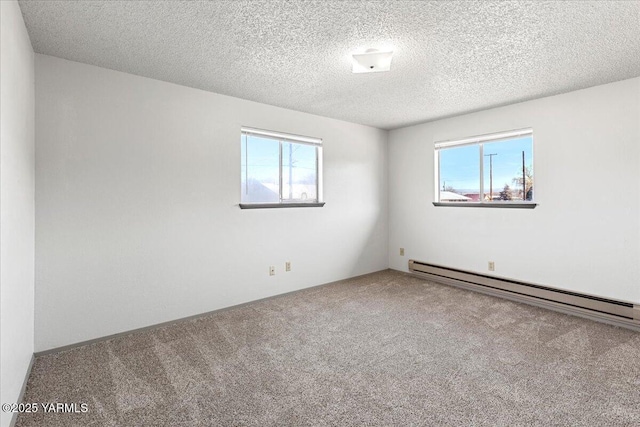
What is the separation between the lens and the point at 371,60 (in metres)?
2.30

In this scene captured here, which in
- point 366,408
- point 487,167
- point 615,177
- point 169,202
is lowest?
point 366,408

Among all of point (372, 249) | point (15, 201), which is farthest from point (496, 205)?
point (15, 201)

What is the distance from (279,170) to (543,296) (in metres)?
3.35

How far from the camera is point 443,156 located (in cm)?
443

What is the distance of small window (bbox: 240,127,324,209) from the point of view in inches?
140

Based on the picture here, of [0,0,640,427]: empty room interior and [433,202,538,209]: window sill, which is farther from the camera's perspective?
[433,202,538,209]: window sill

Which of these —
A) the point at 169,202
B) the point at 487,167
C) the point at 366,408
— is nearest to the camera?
the point at 366,408

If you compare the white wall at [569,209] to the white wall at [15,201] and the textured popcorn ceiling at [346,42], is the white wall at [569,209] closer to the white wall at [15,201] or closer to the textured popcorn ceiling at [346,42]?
the textured popcorn ceiling at [346,42]

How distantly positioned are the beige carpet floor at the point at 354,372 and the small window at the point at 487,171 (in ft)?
4.72

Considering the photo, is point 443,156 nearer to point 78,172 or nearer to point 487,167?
point 487,167

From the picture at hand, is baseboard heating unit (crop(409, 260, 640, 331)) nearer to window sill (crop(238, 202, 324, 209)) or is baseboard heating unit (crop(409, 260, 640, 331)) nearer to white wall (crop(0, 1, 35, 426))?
window sill (crop(238, 202, 324, 209))

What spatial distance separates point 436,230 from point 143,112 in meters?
3.87

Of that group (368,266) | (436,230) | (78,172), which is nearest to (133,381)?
(78,172)

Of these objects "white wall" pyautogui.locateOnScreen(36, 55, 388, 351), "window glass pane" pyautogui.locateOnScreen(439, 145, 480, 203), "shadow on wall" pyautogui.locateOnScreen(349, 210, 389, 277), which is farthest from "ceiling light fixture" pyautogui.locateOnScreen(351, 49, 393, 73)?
"shadow on wall" pyautogui.locateOnScreen(349, 210, 389, 277)
